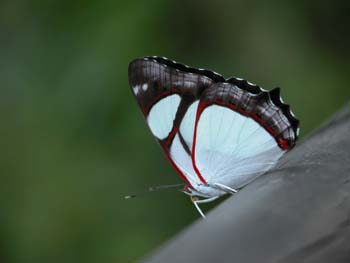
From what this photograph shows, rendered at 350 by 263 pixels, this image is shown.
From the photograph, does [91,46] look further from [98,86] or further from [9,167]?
[9,167]

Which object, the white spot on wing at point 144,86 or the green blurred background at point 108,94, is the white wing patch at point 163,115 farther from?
the green blurred background at point 108,94

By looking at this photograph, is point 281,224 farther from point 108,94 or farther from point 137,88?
point 108,94

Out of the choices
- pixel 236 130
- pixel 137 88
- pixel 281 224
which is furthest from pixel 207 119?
pixel 281 224

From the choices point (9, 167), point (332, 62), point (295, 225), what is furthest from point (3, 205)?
point (295, 225)

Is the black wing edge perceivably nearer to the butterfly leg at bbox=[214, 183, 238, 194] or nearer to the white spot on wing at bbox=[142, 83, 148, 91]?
the white spot on wing at bbox=[142, 83, 148, 91]

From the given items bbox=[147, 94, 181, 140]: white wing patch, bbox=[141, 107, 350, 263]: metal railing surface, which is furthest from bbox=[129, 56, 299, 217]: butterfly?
bbox=[141, 107, 350, 263]: metal railing surface

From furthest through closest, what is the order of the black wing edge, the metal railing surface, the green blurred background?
the green blurred background < the black wing edge < the metal railing surface

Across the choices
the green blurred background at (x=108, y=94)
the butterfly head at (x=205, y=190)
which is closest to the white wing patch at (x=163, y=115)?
the butterfly head at (x=205, y=190)

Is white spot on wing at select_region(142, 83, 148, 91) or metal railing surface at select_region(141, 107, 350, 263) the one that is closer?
metal railing surface at select_region(141, 107, 350, 263)
